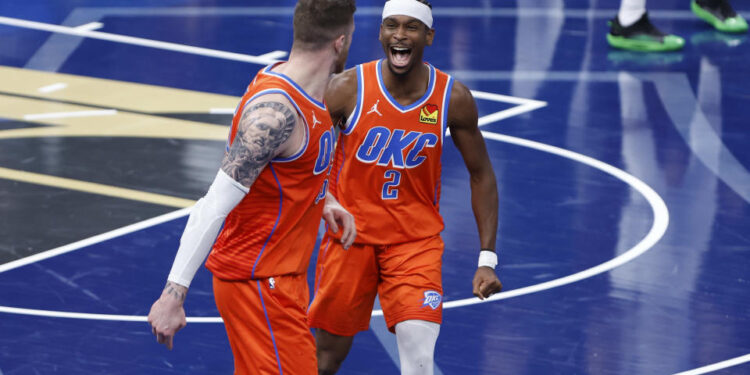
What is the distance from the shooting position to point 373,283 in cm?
584

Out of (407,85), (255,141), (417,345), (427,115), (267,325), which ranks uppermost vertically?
(255,141)

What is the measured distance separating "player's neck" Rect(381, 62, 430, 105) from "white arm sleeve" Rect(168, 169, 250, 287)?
5.35 feet

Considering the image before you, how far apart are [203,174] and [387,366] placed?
143 inches

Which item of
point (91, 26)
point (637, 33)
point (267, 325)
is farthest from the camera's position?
point (91, 26)

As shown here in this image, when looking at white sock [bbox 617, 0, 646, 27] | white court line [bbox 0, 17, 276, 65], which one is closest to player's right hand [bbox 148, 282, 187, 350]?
white court line [bbox 0, 17, 276, 65]

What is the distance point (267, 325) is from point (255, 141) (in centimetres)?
84

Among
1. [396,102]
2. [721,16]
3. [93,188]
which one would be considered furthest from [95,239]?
[721,16]

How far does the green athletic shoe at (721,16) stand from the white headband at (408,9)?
9.75 m

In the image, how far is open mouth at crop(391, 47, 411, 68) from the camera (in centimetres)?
568

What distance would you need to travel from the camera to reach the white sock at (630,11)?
1369 cm

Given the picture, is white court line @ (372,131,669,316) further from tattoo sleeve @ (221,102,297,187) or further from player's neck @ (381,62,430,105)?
tattoo sleeve @ (221,102,297,187)

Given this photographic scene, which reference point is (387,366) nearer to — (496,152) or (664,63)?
(496,152)

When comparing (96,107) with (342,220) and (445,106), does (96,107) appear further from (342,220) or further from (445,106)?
(342,220)

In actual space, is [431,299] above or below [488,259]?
below
